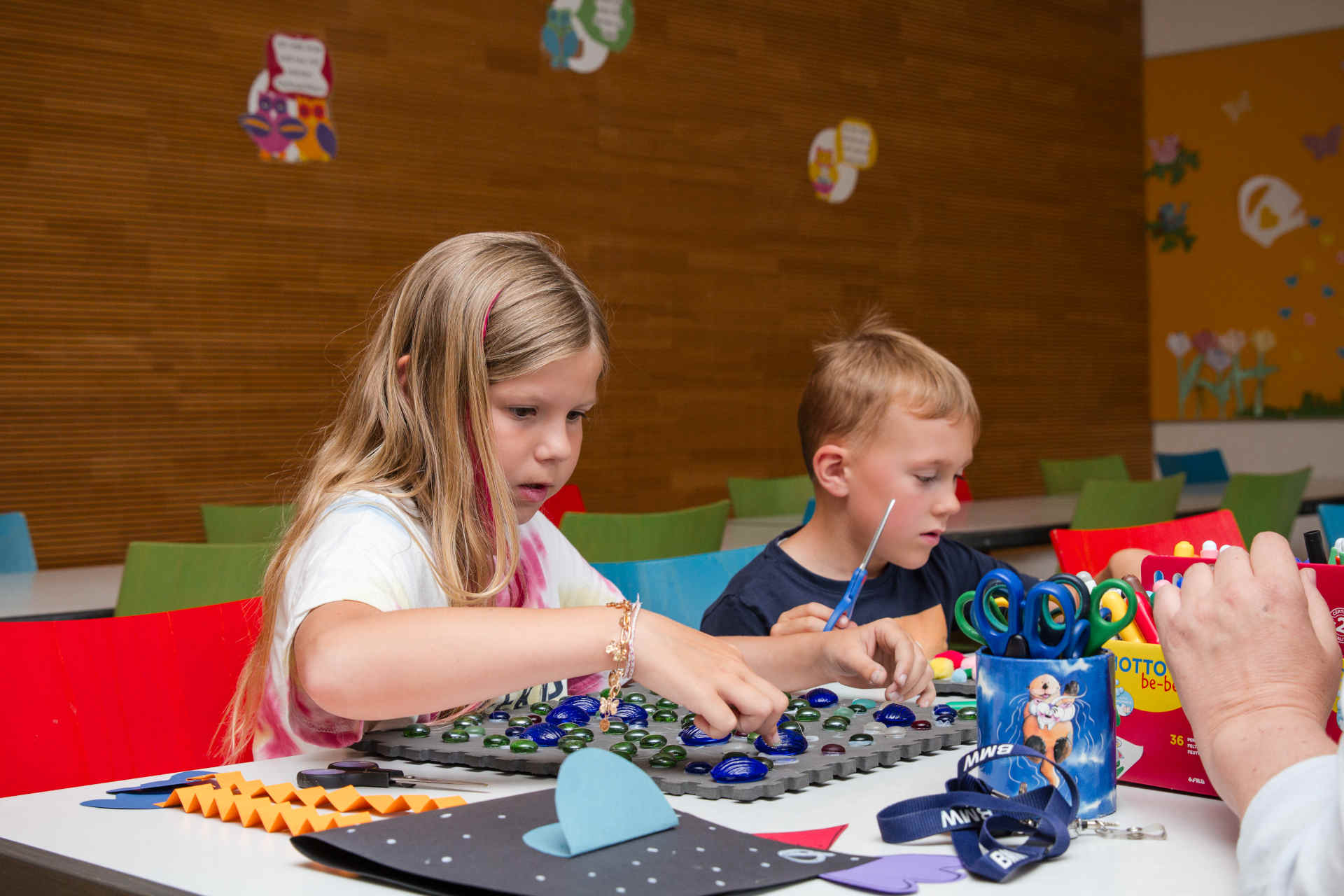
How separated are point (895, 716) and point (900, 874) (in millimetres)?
379

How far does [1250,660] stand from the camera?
79 centimetres

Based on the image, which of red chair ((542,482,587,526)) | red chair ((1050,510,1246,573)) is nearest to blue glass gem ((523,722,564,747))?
red chair ((1050,510,1246,573))

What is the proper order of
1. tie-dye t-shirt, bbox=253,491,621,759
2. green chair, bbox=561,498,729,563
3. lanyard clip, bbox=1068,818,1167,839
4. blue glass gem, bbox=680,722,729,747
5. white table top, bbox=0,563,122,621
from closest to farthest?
1. lanyard clip, bbox=1068,818,1167,839
2. blue glass gem, bbox=680,722,729,747
3. tie-dye t-shirt, bbox=253,491,621,759
4. white table top, bbox=0,563,122,621
5. green chair, bbox=561,498,729,563

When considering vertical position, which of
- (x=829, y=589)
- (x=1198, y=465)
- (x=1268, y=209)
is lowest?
(x=1198, y=465)

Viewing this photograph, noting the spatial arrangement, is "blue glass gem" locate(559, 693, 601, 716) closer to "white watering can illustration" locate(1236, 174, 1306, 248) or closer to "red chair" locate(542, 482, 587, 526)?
"red chair" locate(542, 482, 587, 526)

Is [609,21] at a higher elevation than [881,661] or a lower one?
higher

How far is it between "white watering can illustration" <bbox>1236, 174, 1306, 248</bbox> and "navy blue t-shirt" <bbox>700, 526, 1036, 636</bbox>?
232 inches

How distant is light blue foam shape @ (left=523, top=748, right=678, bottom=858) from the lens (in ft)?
2.41

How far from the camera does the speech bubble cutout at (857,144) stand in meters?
6.14

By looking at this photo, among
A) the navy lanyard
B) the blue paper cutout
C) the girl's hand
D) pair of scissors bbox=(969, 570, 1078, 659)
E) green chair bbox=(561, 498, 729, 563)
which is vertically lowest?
green chair bbox=(561, 498, 729, 563)

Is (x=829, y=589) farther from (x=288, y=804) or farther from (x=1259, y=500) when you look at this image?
(x=1259, y=500)

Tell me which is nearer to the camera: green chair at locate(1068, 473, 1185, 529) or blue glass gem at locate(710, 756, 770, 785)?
blue glass gem at locate(710, 756, 770, 785)

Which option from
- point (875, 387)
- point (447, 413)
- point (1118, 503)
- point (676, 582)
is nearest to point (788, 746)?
point (447, 413)

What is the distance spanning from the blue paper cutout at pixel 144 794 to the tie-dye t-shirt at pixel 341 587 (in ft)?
0.53
